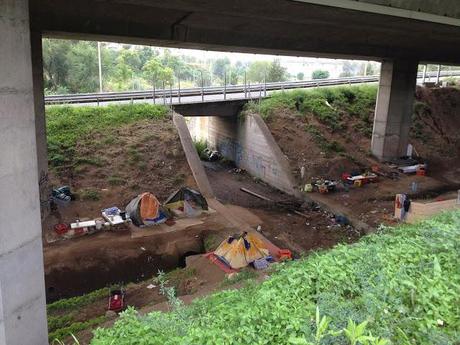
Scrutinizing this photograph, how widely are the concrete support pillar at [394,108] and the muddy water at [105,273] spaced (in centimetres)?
1997

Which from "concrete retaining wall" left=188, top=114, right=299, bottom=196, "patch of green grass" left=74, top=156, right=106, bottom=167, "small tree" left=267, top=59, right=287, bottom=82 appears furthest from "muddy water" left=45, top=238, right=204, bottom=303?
"small tree" left=267, top=59, right=287, bottom=82

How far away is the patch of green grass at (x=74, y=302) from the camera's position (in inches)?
502

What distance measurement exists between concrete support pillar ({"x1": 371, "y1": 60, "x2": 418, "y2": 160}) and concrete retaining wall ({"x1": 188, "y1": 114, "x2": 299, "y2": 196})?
28.5 feet

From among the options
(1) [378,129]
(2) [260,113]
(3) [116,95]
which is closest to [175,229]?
(2) [260,113]

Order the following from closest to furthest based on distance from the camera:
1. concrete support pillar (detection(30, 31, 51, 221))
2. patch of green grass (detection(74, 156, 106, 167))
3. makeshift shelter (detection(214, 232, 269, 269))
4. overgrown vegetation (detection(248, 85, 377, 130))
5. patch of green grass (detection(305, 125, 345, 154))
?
1. makeshift shelter (detection(214, 232, 269, 269))
2. concrete support pillar (detection(30, 31, 51, 221))
3. patch of green grass (detection(74, 156, 106, 167))
4. patch of green grass (detection(305, 125, 345, 154))
5. overgrown vegetation (detection(248, 85, 377, 130))

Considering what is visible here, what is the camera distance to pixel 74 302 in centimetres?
1301

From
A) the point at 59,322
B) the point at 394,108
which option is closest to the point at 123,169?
the point at 59,322

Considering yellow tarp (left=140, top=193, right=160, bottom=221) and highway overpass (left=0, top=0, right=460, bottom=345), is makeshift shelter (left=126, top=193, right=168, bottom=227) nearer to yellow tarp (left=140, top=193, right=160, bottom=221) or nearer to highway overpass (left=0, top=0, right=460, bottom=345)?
yellow tarp (left=140, top=193, right=160, bottom=221)

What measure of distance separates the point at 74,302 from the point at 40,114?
868 centimetres

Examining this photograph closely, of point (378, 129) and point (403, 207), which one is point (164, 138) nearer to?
point (403, 207)

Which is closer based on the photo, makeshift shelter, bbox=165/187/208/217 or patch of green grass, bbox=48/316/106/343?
patch of green grass, bbox=48/316/106/343

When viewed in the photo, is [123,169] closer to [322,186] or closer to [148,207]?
[148,207]

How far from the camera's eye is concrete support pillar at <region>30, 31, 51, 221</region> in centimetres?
1631

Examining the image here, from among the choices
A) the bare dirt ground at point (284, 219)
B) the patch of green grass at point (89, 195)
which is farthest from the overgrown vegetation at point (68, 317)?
the bare dirt ground at point (284, 219)
